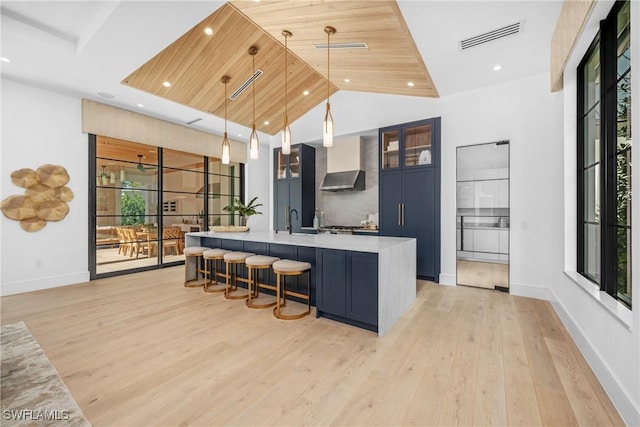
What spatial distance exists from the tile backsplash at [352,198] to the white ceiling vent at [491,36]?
297cm

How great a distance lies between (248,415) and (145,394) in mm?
755

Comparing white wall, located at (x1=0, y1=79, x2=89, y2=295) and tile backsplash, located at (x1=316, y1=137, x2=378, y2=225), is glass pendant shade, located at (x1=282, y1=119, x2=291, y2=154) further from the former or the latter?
white wall, located at (x1=0, y1=79, x2=89, y2=295)

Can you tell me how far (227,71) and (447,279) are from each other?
473 cm

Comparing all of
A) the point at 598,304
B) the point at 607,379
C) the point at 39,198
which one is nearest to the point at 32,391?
the point at 39,198

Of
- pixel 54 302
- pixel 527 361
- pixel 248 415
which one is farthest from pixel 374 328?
pixel 54 302

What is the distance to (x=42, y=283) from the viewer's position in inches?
171

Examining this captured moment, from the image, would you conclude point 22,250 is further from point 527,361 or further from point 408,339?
point 527,361

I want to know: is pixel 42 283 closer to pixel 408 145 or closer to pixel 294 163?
pixel 294 163

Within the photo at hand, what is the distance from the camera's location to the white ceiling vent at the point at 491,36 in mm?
2926

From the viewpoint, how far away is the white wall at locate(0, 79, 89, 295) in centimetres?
408

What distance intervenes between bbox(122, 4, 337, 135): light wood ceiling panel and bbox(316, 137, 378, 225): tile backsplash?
148 centimetres

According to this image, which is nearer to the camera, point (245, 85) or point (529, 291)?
point (529, 291)

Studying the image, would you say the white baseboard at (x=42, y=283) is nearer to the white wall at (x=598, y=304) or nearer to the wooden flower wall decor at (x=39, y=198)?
Result: the wooden flower wall decor at (x=39, y=198)

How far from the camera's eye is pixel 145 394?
186 centimetres
